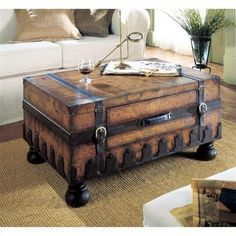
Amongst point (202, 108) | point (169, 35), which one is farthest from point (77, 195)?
point (169, 35)

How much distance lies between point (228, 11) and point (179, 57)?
4.29 ft

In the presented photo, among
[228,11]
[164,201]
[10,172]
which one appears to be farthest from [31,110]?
[228,11]

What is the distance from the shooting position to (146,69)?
207cm

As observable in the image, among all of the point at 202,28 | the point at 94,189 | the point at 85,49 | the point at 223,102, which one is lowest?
the point at 94,189

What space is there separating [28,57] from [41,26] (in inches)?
16.8

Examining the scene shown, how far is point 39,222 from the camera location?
1609mm

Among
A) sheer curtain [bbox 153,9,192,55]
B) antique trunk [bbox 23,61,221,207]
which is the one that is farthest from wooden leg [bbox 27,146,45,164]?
sheer curtain [bbox 153,9,192,55]

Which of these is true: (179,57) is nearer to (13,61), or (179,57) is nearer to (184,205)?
(13,61)

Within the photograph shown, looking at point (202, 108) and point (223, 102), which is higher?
point (202, 108)

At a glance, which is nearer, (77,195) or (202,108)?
(77,195)

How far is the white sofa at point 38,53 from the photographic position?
2617 millimetres

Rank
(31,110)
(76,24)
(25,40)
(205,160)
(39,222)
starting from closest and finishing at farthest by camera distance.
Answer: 1. (39,222)
2. (31,110)
3. (205,160)
4. (25,40)
5. (76,24)

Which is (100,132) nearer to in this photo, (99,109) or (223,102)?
(99,109)

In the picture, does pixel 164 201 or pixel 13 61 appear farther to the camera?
pixel 13 61
